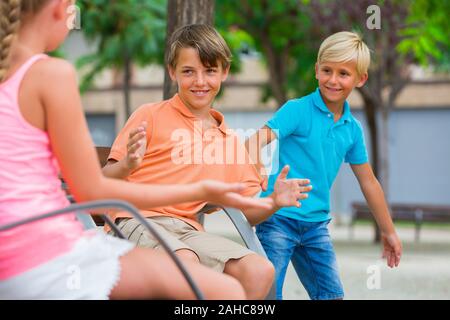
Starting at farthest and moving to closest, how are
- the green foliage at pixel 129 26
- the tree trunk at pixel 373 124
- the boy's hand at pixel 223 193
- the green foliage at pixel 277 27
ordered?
the green foliage at pixel 129 26 → the tree trunk at pixel 373 124 → the green foliage at pixel 277 27 → the boy's hand at pixel 223 193

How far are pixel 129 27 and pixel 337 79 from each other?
52.3 feet

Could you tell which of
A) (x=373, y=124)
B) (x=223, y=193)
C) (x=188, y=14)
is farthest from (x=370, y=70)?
(x=223, y=193)

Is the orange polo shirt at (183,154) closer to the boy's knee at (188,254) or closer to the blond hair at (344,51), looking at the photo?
the boy's knee at (188,254)

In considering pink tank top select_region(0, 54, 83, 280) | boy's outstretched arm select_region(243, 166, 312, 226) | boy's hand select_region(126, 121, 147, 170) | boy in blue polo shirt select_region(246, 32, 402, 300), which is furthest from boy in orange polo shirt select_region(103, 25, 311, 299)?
pink tank top select_region(0, 54, 83, 280)

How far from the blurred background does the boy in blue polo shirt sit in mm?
1521

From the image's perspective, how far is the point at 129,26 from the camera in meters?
20.1

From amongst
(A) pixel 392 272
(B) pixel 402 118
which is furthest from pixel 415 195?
(A) pixel 392 272

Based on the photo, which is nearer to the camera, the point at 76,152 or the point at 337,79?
the point at 76,152

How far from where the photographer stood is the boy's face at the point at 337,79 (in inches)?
175

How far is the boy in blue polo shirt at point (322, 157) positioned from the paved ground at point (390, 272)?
1.80 ft

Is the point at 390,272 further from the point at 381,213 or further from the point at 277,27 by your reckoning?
the point at 277,27

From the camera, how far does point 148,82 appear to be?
3809 centimetres

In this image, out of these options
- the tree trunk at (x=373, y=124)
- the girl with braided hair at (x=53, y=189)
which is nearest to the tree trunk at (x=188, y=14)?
the girl with braided hair at (x=53, y=189)

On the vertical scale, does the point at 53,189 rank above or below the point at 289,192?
above
